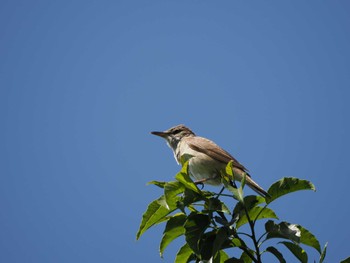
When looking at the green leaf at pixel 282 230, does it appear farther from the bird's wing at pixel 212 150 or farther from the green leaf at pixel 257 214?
the bird's wing at pixel 212 150

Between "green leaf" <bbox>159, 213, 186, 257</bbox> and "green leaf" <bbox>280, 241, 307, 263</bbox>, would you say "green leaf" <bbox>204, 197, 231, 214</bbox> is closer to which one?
"green leaf" <bbox>159, 213, 186, 257</bbox>

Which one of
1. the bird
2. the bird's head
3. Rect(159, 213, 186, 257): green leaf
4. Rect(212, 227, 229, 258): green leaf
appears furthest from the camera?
the bird's head

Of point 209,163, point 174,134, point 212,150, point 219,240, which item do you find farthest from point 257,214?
point 174,134

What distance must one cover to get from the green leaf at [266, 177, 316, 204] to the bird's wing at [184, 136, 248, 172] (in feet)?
8.50

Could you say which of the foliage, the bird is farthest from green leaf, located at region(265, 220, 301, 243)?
the bird

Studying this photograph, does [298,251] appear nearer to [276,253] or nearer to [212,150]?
[276,253]

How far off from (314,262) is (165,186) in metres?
1.23

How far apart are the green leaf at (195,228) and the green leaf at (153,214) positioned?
0.22 m

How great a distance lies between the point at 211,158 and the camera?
6.38 meters

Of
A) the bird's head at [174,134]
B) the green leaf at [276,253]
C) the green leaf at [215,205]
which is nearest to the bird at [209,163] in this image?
the bird's head at [174,134]

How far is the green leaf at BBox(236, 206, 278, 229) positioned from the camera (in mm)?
3254

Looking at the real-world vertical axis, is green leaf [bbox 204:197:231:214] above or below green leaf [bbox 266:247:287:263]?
above

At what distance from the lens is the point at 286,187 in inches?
129

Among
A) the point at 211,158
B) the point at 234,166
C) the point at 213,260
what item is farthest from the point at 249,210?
the point at 211,158
